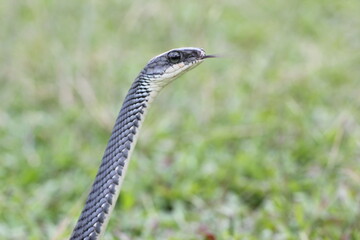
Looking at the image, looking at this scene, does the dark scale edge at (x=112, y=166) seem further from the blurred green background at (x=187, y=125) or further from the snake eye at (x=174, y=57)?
the blurred green background at (x=187, y=125)

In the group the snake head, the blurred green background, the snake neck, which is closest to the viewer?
the snake neck

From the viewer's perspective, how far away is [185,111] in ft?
16.5

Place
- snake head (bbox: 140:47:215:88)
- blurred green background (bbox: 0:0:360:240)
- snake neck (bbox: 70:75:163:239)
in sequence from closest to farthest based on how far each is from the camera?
snake neck (bbox: 70:75:163:239)
snake head (bbox: 140:47:215:88)
blurred green background (bbox: 0:0:360:240)

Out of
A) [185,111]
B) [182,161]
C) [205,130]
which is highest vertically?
[185,111]

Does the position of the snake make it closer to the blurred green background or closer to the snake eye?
the snake eye

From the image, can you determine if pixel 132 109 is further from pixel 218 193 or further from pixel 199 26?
pixel 199 26

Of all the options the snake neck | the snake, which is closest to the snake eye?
the snake

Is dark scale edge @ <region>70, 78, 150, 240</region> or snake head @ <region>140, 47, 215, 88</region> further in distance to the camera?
snake head @ <region>140, 47, 215, 88</region>

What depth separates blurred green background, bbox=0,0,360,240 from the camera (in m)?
3.62

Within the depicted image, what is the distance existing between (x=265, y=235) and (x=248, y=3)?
446 cm

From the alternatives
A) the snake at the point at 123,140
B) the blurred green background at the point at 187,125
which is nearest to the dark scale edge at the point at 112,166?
the snake at the point at 123,140

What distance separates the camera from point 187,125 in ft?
15.7

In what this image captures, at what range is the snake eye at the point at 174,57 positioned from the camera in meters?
2.71

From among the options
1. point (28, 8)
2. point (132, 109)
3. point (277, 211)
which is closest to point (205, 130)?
point (277, 211)
